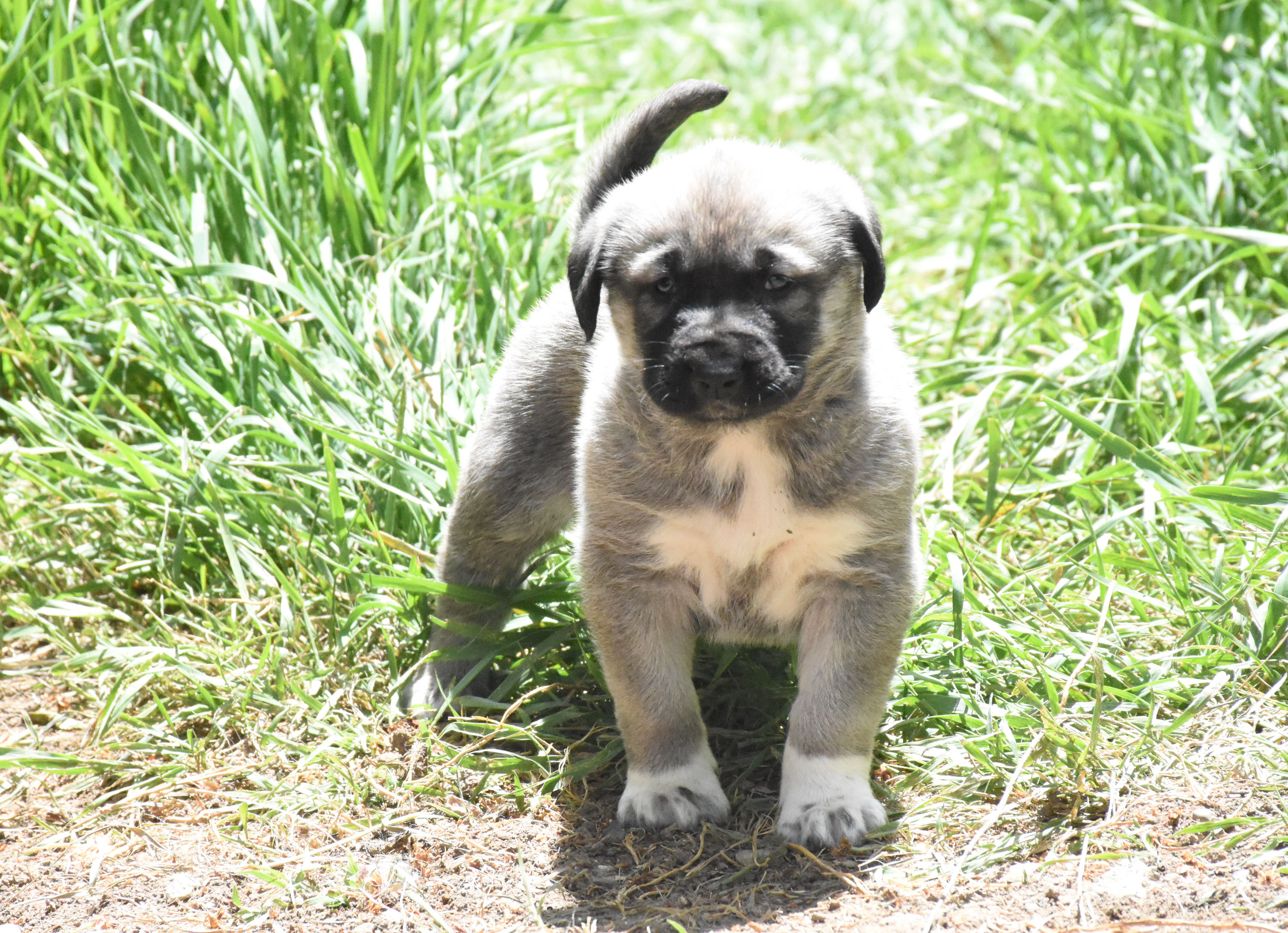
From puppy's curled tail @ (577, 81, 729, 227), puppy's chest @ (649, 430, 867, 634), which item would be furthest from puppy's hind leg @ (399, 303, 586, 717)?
puppy's chest @ (649, 430, 867, 634)

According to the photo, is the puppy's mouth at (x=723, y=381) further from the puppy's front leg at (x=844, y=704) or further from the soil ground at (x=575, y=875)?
the soil ground at (x=575, y=875)

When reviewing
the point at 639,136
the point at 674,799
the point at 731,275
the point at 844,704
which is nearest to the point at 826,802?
the point at 844,704

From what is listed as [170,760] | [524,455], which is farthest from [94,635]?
[524,455]

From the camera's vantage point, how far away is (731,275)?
10.3 ft

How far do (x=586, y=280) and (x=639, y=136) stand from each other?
27.9 inches

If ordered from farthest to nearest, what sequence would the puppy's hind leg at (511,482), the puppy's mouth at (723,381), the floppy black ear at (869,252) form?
the puppy's hind leg at (511,482) < the floppy black ear at (869,252) < the puppy's mouth at (723,381)

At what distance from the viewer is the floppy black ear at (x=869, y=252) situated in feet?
10.9

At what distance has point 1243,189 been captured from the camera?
5688 mm

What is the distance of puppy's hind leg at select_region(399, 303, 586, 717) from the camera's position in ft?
13.1

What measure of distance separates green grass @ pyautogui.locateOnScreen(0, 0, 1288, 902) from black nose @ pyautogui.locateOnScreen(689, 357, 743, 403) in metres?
1.17

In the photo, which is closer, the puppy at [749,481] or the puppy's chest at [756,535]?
the puppy at [749,481]

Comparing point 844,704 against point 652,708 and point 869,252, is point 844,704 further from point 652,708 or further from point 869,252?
point 869,252

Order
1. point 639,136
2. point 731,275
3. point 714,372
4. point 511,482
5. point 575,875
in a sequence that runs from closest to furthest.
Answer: point 714,372 < point 731,275 < point 575,875 < point 639,136 < point 511,482

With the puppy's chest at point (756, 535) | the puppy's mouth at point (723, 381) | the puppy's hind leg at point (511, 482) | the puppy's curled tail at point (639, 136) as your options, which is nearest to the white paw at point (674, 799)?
the puppy's chest at point (756, 535)
